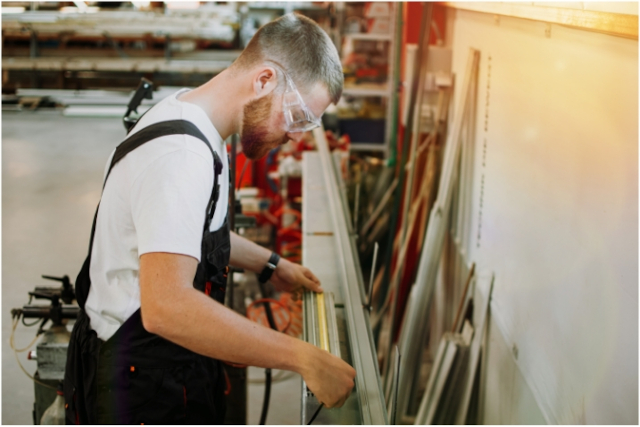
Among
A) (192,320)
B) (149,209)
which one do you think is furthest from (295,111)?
(192,320)

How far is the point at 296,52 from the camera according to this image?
1291 millimetres

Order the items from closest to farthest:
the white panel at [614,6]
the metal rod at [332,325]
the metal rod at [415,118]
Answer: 1. the white panel at [614,6]
2. the metal rod at [332,325]
3. the metal rod at [415,118]

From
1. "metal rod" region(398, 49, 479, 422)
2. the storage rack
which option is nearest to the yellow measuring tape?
"metal rod" region(398, 49, 479, 422)

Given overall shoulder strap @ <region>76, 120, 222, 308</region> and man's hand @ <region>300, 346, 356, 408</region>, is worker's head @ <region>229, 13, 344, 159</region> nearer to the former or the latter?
overall shoulder strap @ <region>76, 120, 222, 308</region>

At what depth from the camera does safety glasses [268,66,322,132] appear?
1301 millimetres

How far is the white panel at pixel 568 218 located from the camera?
53.1 inches

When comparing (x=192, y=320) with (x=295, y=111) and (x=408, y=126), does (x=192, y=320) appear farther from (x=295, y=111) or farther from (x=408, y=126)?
(x=408, y=126)

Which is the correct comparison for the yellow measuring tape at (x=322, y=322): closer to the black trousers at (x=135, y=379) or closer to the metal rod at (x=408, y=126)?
the black trousers at (x=135, y=379)

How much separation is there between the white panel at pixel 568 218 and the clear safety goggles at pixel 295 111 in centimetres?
69

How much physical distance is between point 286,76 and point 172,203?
0.39 metres

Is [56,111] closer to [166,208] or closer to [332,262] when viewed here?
[332,262]

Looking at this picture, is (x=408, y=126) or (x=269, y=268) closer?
(x=269, y=268)

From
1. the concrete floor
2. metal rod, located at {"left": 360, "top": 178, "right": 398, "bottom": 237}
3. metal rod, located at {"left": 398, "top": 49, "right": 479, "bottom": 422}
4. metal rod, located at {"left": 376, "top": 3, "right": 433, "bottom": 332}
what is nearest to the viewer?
metal rod, located at {"left": 398, "top": 49, "right": 479, "bottom": 422}

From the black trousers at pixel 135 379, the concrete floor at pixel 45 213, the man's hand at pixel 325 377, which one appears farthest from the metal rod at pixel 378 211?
the man's hand at pixel 325 377
